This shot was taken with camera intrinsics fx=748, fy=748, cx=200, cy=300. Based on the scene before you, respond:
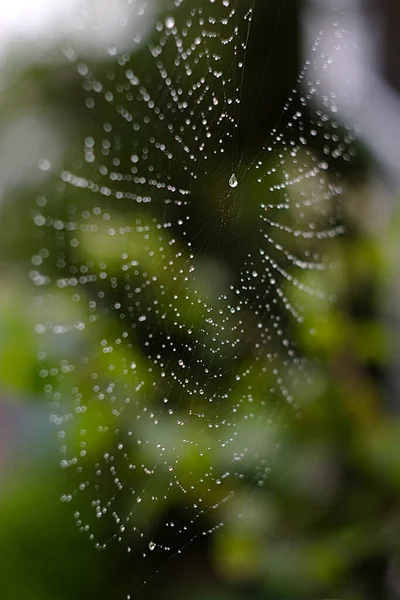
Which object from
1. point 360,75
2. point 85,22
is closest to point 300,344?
point 360,75

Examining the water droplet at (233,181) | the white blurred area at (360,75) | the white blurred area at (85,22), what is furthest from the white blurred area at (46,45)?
the white blurred area at (360,75)

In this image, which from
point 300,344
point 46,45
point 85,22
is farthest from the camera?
point 300,344

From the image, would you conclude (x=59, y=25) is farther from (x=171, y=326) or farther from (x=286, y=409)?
(x=286, y=409)

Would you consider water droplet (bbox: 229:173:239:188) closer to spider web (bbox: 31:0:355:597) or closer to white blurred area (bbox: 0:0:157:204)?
spider web (bbox: 31:0:355:597)

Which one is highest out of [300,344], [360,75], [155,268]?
[360,75]

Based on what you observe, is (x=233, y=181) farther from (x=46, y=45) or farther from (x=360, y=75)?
(x=360, y=75)

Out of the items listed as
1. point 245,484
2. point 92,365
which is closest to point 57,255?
point 92,365

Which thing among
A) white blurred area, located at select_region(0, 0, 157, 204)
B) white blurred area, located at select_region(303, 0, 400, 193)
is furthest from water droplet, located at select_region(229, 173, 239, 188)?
white blurred area, located at select_region(303, 0, 400, 193)
